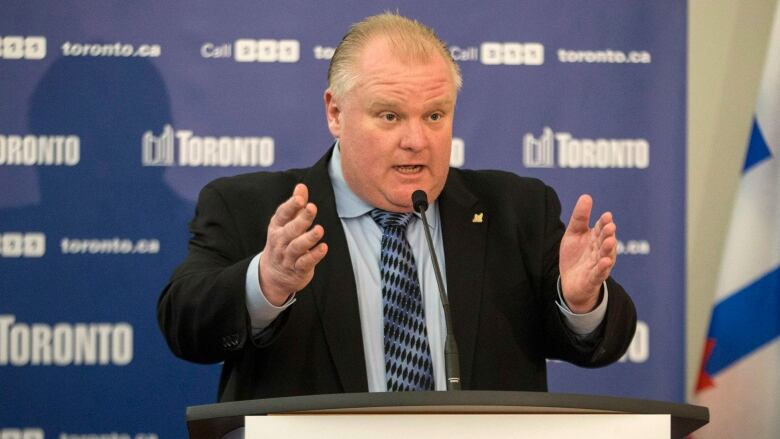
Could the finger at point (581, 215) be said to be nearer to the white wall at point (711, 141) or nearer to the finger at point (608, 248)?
the finger at point (608, 248)

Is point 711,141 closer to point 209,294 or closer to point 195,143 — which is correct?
point 195,143

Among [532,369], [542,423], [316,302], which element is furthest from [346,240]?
[542,423]

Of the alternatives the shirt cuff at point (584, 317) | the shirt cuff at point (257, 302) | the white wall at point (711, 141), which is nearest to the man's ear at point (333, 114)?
the shirt cuff at point (257, 302)

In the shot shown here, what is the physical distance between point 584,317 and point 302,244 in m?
0.74

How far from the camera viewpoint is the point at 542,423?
1.73 metres

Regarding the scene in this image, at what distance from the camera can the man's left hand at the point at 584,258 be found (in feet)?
7.26

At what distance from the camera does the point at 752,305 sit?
13.5 feet

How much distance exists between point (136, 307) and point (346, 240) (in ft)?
5.44

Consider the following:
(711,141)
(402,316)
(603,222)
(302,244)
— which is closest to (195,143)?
(402,316)

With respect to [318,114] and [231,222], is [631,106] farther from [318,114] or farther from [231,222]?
[231,222]

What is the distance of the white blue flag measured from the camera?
406 centimetres

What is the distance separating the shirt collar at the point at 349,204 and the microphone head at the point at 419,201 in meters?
0.31

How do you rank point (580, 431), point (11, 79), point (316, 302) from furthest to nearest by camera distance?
point (11, 79), point (316, 302), point (580, 431)

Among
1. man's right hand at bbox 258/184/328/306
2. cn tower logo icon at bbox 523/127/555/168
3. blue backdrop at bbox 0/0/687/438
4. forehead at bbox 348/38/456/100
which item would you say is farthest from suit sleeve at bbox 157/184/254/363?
cn tower logo icon at bbox 523/127/555/168
